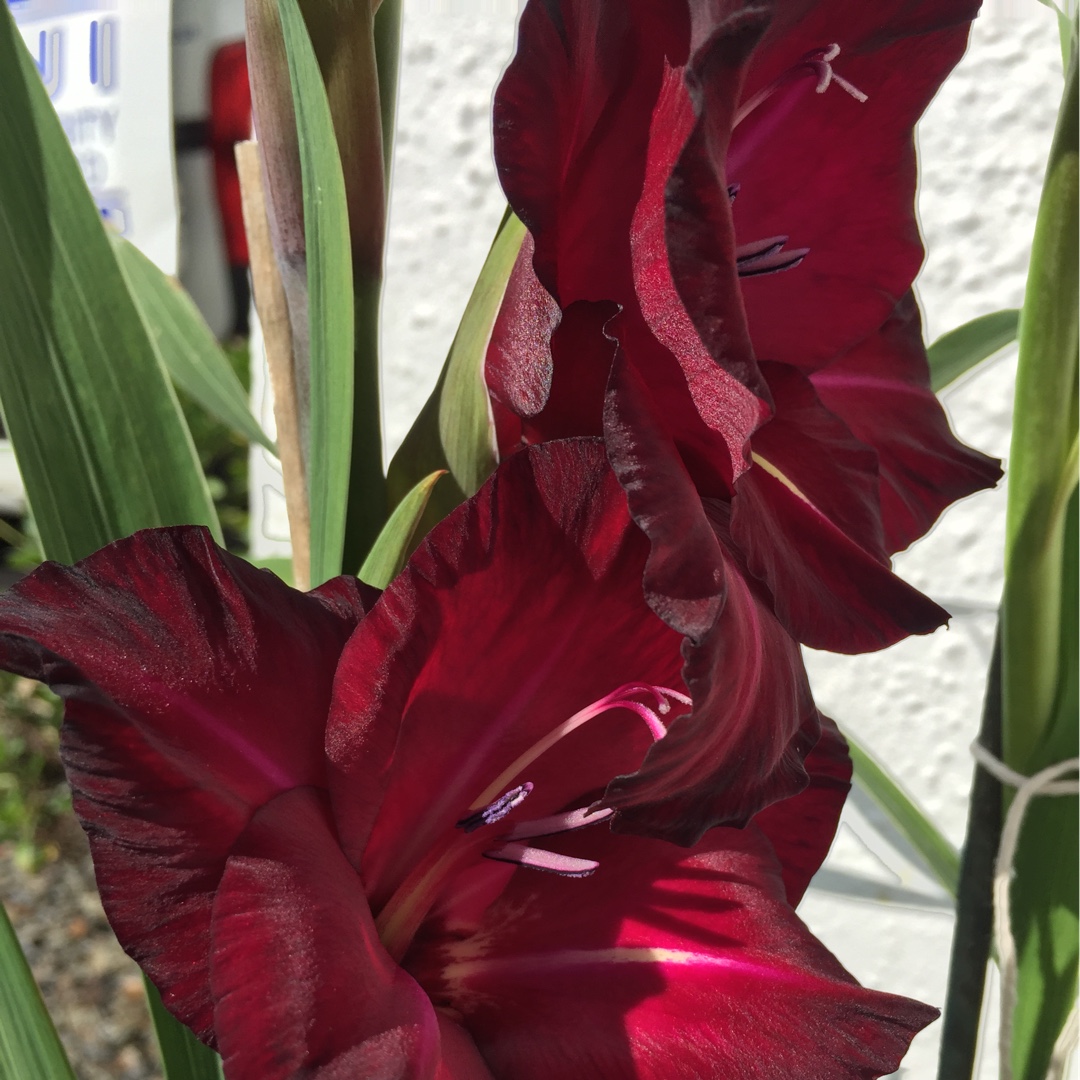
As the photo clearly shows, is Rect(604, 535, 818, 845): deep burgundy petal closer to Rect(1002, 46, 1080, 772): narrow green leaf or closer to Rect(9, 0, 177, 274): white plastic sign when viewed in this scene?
Rect(1002, 46, 1080, 772): narrow green leaf

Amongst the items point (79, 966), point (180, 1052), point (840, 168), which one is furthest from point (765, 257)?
point (79, 966)

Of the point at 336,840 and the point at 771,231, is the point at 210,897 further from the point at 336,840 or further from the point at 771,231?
the point at 771,231

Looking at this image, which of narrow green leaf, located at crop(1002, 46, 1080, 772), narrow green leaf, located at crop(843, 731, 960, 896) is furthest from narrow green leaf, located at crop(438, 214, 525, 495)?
narrow green leaf, located at crop(843, 731, 960, 896)

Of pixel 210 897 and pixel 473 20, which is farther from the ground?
pixel 473 20

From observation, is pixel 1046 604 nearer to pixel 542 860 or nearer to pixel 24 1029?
pixel 542 860

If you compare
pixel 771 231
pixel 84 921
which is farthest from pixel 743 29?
pixel 84 921

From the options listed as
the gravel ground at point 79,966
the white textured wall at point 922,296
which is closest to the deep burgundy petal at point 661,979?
the white textured wall at point 922,296
